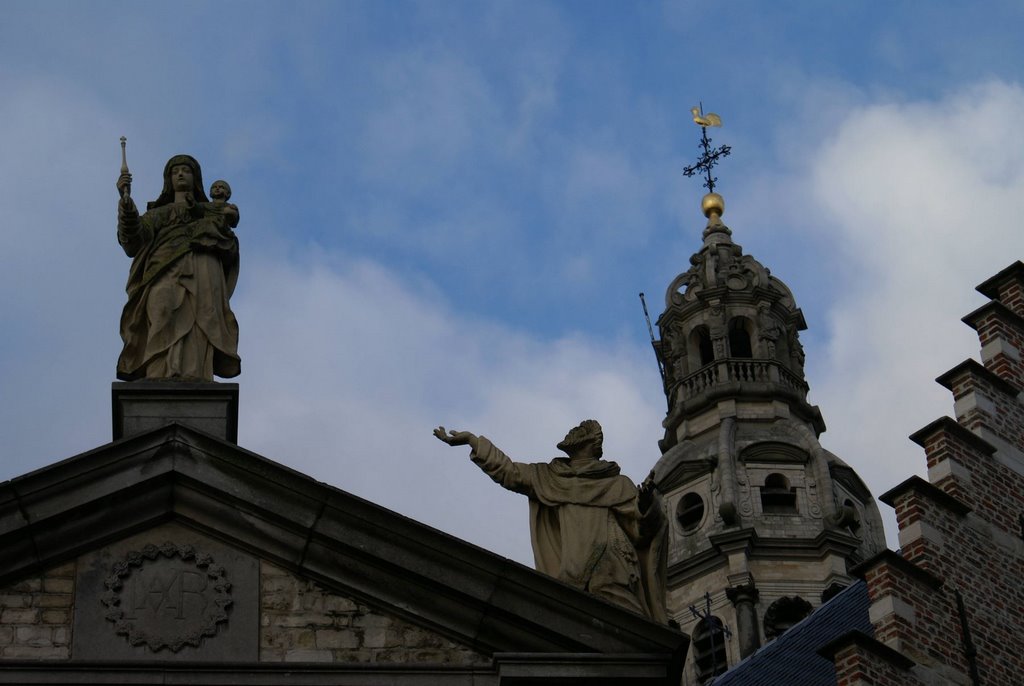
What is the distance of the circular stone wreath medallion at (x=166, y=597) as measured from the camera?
63.7 ft

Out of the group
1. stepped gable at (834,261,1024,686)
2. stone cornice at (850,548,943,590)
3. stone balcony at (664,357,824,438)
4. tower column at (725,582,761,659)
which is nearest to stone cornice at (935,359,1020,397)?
stepped gable at (834,261,1024,686)

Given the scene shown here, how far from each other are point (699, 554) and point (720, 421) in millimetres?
4824

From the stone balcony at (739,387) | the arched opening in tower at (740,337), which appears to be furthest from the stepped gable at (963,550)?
the arched opening in tower at (740,337)

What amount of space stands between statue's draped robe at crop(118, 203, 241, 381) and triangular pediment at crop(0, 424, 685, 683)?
4.21ft

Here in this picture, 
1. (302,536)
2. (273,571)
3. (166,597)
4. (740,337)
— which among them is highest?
(740,337)

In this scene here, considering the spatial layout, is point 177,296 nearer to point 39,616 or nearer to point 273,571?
point 273,571

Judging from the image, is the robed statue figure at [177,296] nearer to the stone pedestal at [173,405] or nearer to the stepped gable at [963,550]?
the stone pedestal at [173,405]

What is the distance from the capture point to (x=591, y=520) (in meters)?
20.4

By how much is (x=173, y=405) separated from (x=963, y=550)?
318 inches

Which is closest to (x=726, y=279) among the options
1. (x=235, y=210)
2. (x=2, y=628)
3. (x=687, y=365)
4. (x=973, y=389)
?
(x=687, y=365)

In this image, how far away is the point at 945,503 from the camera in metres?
24.7

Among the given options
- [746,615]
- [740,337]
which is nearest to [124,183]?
[746,615]

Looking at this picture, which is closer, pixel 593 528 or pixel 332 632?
pixel 332 632

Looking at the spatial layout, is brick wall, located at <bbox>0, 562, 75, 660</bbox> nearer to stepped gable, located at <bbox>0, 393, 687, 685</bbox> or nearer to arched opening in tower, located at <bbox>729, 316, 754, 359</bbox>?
stepped gable, located at <bbox>0, 393, 687, 685</bbox>
